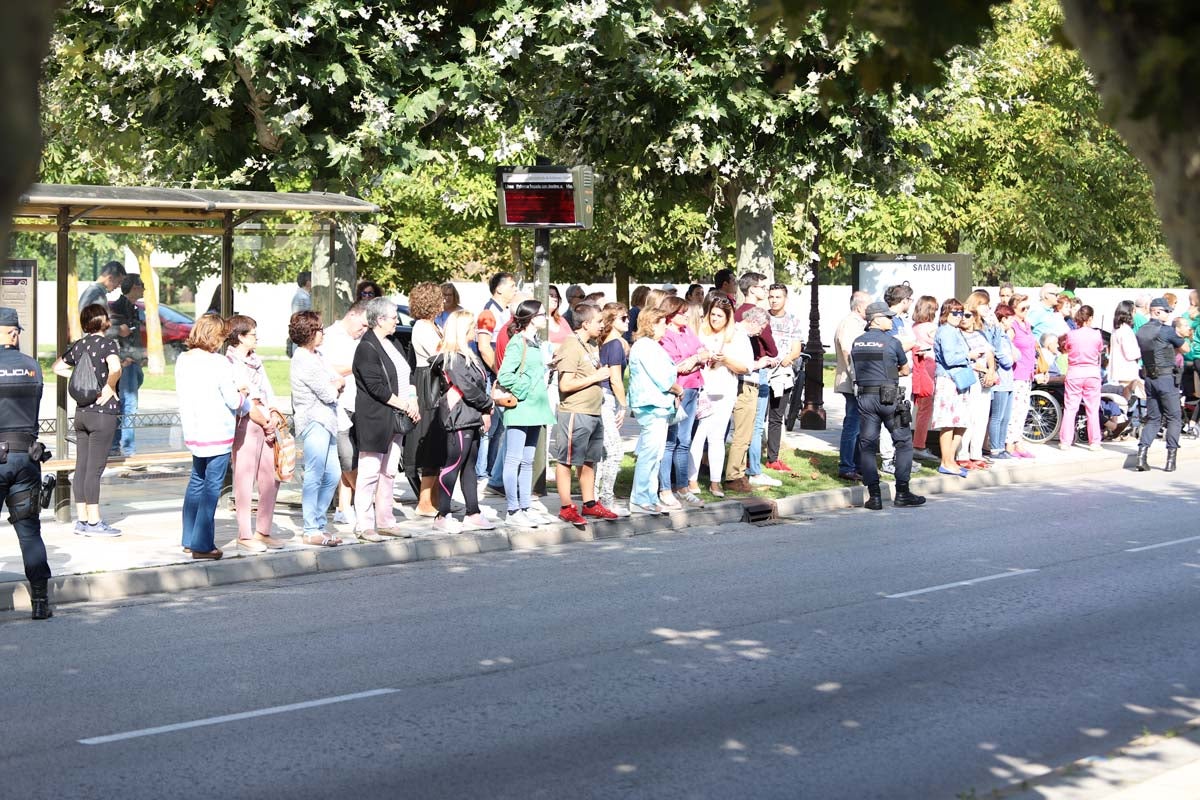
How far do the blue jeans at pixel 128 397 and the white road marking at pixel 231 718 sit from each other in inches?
280

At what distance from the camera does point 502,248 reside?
159 ft

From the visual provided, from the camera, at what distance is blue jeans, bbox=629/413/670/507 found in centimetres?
1417

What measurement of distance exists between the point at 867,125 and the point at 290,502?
7.39 metres

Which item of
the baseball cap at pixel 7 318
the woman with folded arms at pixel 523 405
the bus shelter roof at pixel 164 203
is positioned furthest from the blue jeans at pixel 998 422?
the baseball cap at pixel 7 318

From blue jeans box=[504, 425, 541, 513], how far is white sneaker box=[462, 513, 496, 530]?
0.31 m

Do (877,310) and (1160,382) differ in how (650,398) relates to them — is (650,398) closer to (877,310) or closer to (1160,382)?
(877,310)

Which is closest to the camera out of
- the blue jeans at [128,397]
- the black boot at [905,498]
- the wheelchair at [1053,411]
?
the blue jeans at [128,397]

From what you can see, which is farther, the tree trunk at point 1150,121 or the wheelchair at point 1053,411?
the wheelchair at point 1053,411

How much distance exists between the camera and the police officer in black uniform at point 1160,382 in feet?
58.5

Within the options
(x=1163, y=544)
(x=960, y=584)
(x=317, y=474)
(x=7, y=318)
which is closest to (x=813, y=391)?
(x=1163, y=544)

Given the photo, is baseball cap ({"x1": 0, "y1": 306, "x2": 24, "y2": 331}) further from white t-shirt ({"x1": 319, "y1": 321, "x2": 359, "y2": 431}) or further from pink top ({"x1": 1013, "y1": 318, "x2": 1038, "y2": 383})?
pink top ({"x1": 1013, "y1": 318, "x2": 1038, "y2": 383})

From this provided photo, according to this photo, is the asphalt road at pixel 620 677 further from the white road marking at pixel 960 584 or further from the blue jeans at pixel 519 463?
the blue jeans at pixel 519 463

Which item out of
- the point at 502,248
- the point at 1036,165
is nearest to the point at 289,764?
the point at 1036,165

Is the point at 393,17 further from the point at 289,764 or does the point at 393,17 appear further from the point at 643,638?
the point at 289,764
